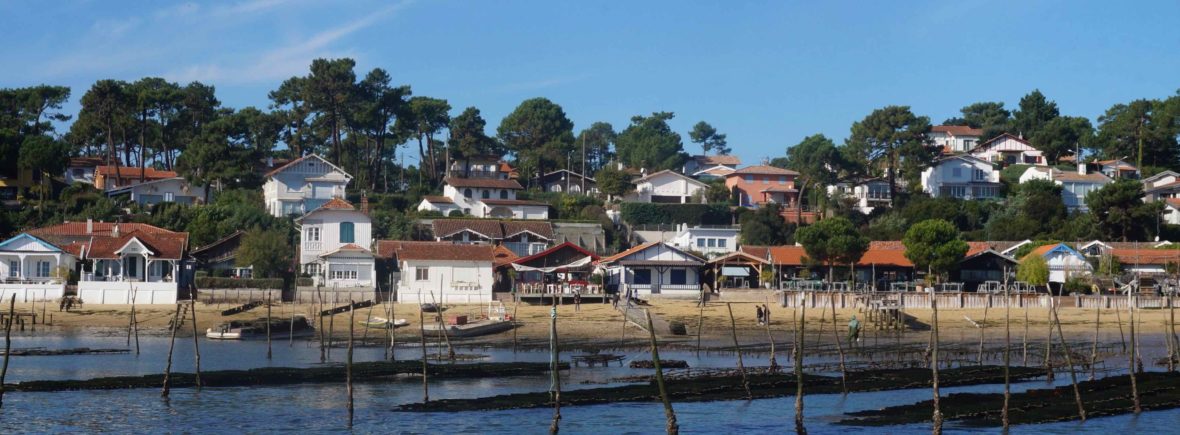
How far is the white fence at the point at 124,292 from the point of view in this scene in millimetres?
64688

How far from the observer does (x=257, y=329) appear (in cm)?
5541

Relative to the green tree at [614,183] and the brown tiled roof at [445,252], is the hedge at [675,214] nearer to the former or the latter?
the green tree at [614,183]

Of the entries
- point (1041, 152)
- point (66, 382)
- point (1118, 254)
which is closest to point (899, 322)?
point (1118, 254)

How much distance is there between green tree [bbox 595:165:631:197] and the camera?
10412cm

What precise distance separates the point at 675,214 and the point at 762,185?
16059 mm

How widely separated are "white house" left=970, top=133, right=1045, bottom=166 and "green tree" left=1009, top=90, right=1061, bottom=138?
9.67 metres

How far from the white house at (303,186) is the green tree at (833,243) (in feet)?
119

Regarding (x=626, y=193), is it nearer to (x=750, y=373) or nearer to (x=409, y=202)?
(x=409, y=202)

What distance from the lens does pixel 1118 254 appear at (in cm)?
7606

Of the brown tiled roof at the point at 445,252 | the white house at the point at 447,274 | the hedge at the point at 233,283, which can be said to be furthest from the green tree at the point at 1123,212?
the hedge at the point at 233,283

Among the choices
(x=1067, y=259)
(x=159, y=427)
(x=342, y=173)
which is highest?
(x=342, y=173)

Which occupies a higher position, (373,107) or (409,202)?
(373,107)

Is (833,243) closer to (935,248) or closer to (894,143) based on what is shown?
(935,248)

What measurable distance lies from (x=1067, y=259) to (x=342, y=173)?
48.4m
